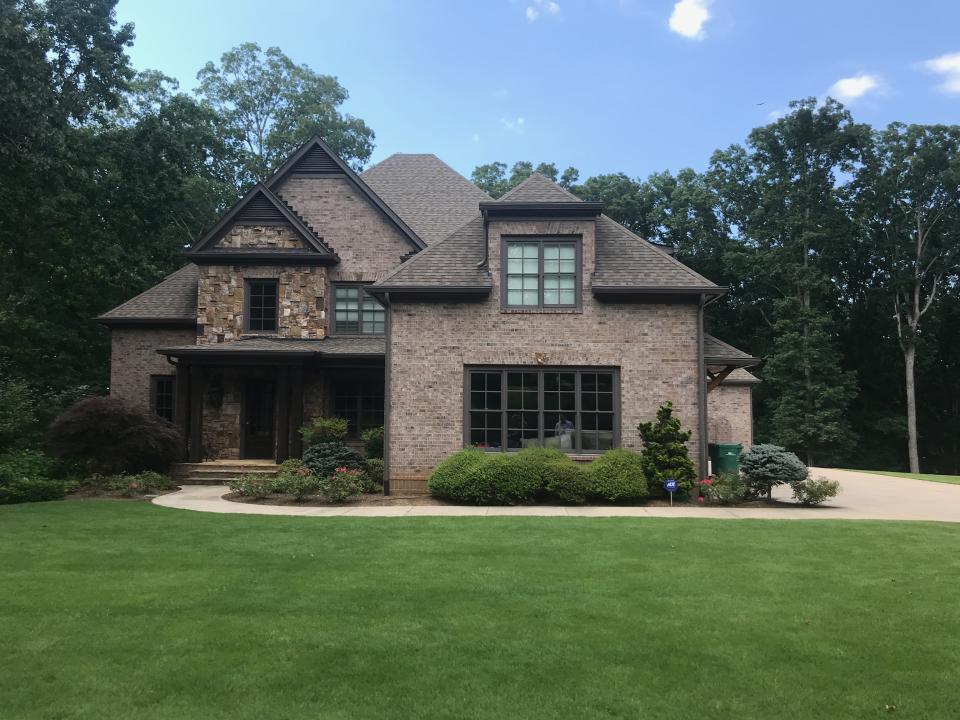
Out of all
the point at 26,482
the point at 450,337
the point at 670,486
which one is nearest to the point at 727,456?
the point at 670,486

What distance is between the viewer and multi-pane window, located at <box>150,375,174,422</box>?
20516mm

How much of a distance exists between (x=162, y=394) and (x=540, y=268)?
1271 cm

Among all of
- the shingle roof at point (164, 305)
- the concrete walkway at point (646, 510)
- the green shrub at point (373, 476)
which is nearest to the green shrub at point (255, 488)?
the concrete walkway at point (646, 510)

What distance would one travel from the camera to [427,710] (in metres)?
4.02

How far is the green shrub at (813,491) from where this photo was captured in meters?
13.4

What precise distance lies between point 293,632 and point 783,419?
33092mm

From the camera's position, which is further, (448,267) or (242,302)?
(242,302)

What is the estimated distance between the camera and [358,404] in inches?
771

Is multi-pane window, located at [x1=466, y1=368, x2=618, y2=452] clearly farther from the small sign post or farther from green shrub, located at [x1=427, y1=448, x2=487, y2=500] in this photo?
the small sign post

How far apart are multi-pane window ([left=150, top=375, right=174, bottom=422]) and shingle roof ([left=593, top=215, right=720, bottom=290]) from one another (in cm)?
1358

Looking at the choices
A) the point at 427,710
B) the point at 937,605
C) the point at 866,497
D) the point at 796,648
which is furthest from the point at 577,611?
the point at 866,497

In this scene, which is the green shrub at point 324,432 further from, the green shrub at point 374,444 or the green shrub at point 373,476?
the green shrub at point 373,476

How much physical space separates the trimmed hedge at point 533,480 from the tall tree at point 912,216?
2903 cm

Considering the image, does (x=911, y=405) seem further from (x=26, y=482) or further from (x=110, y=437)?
(x=26, y=482)
